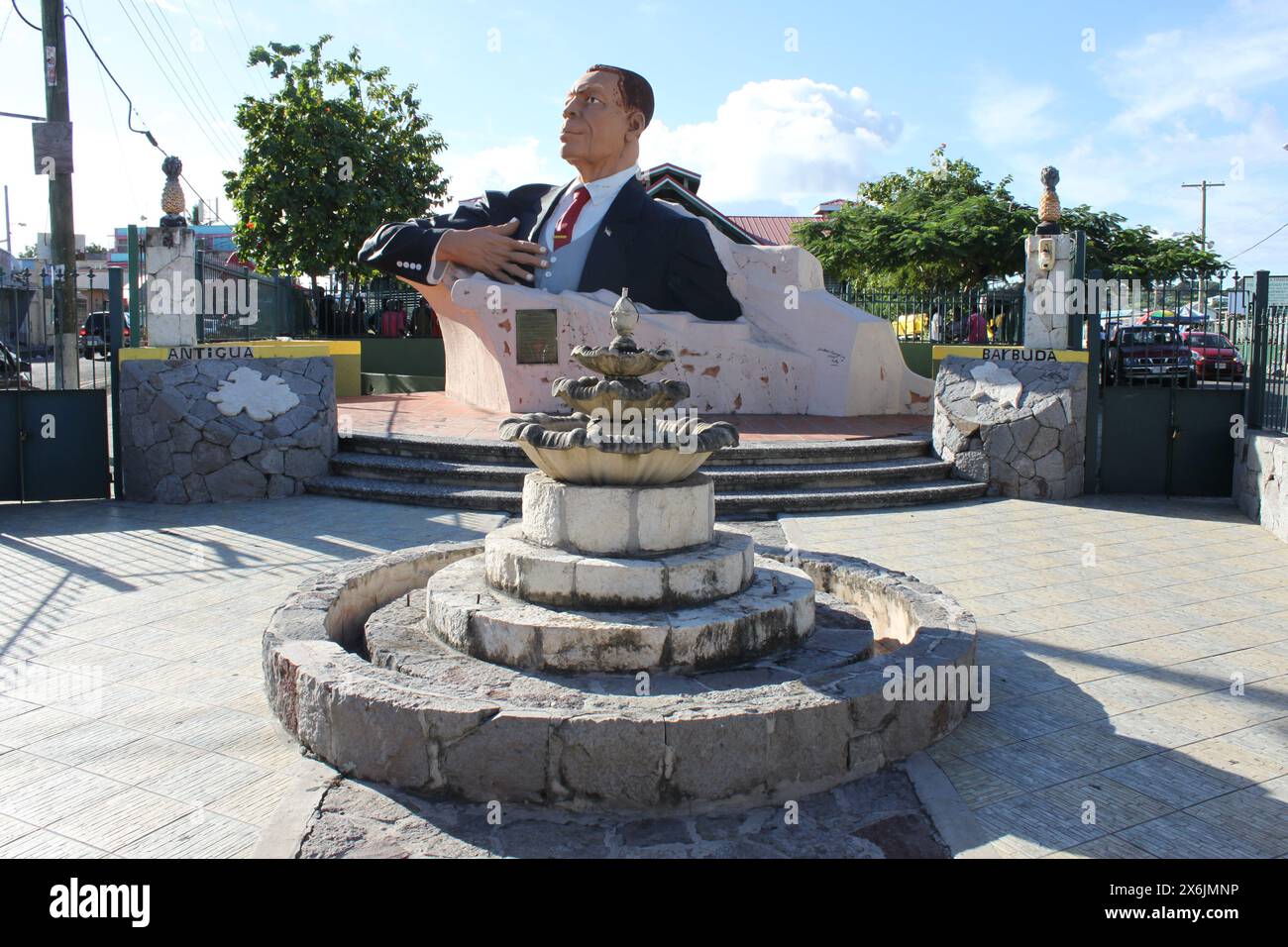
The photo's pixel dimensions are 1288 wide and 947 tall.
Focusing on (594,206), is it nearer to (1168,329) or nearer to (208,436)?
(208,436)

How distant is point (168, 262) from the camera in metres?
9.69

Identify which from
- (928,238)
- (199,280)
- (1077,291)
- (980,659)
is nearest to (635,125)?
(199,280)

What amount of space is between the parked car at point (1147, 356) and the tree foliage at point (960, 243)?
11.2 m

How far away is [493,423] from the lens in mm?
11406

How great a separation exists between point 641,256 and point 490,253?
6.01 ft

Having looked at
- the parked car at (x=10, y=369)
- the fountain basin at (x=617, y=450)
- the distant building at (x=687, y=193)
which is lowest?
the fountain basin at (x=617, y=450)

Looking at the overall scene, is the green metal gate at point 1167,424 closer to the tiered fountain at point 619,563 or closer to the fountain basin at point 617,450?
the tiered fountain at point 619,563

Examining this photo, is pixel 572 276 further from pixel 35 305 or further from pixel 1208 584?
pixel 1208 584

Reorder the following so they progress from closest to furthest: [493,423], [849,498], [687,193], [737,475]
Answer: [849,498] → [737,475] → [493,423] → [687,193]

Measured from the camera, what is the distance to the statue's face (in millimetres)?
11602

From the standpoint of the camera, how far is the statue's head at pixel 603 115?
38.1ft

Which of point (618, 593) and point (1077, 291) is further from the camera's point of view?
point (1077, 291)

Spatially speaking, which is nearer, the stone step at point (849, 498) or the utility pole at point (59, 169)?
the stone step at point (849, 498)

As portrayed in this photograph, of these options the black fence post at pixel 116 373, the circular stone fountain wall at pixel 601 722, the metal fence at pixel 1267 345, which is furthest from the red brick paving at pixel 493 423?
the circular stone fountain wall at pixel 601 722
